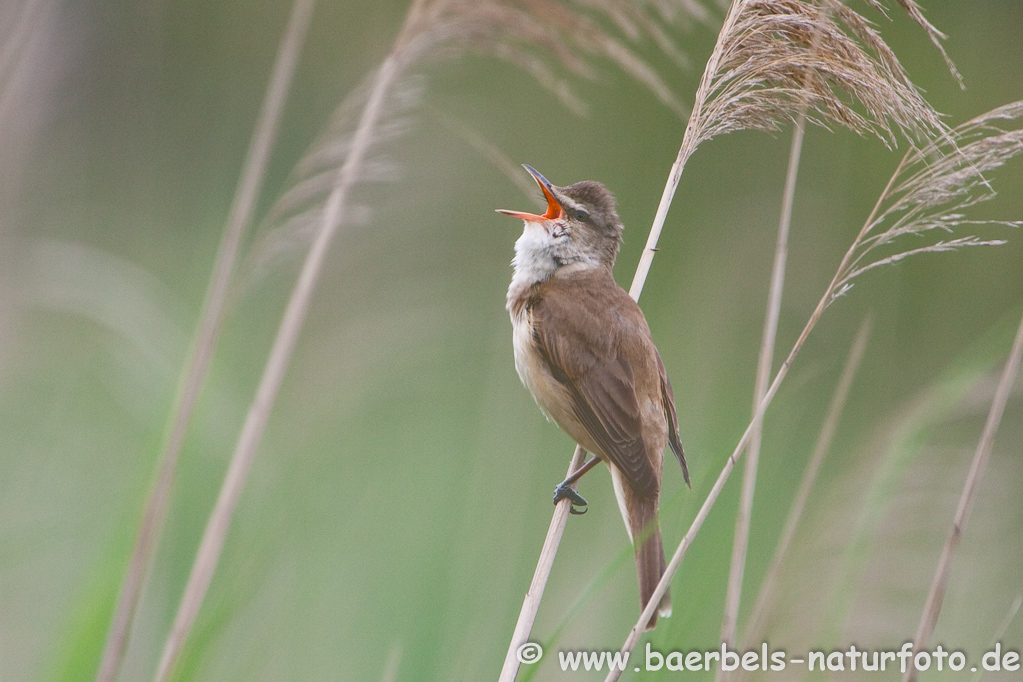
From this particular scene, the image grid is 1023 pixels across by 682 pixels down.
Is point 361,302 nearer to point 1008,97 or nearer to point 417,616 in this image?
point 417,616

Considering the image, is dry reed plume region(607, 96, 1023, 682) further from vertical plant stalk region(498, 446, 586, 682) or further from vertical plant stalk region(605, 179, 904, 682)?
vertical plant stalk region(498, 446, 586, 682)

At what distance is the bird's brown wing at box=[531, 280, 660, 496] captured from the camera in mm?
2381

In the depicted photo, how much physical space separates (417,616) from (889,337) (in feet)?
9.32

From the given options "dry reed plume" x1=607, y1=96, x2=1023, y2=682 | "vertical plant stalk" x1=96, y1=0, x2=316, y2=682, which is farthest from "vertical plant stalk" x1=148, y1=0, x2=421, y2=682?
"dry reed plume" x1=607, y1=96, x2=1023, y2=682

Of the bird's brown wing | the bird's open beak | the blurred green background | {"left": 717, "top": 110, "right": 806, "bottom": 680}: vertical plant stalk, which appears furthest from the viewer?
the bird's open beak

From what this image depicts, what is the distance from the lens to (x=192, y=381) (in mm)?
1938

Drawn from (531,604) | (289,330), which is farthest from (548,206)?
(531,604)

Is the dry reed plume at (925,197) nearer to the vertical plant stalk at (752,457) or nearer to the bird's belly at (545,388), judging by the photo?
the vertical plant stalk at (752,457)

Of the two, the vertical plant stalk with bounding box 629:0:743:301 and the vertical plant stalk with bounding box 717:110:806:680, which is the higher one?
the vertical plant stalk with bounding box 629:0:743:301

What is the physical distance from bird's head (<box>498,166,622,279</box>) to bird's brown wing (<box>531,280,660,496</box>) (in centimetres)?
21

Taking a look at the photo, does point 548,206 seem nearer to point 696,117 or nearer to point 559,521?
point 696,117

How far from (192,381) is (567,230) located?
135 centimetres

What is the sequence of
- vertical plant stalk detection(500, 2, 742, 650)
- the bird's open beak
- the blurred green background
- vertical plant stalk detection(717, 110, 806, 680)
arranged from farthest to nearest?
1. the bird's open beak
2. the blurred green background
3. vertical plant stalk detection(717, 110, 806, 680)
4. vertical plant stalk detection(500, 2, 742, 650)

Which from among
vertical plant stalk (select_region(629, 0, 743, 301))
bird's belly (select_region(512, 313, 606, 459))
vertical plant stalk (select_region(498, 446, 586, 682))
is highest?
vertical plant stalk (select_region(629, 0, 743, 301))
